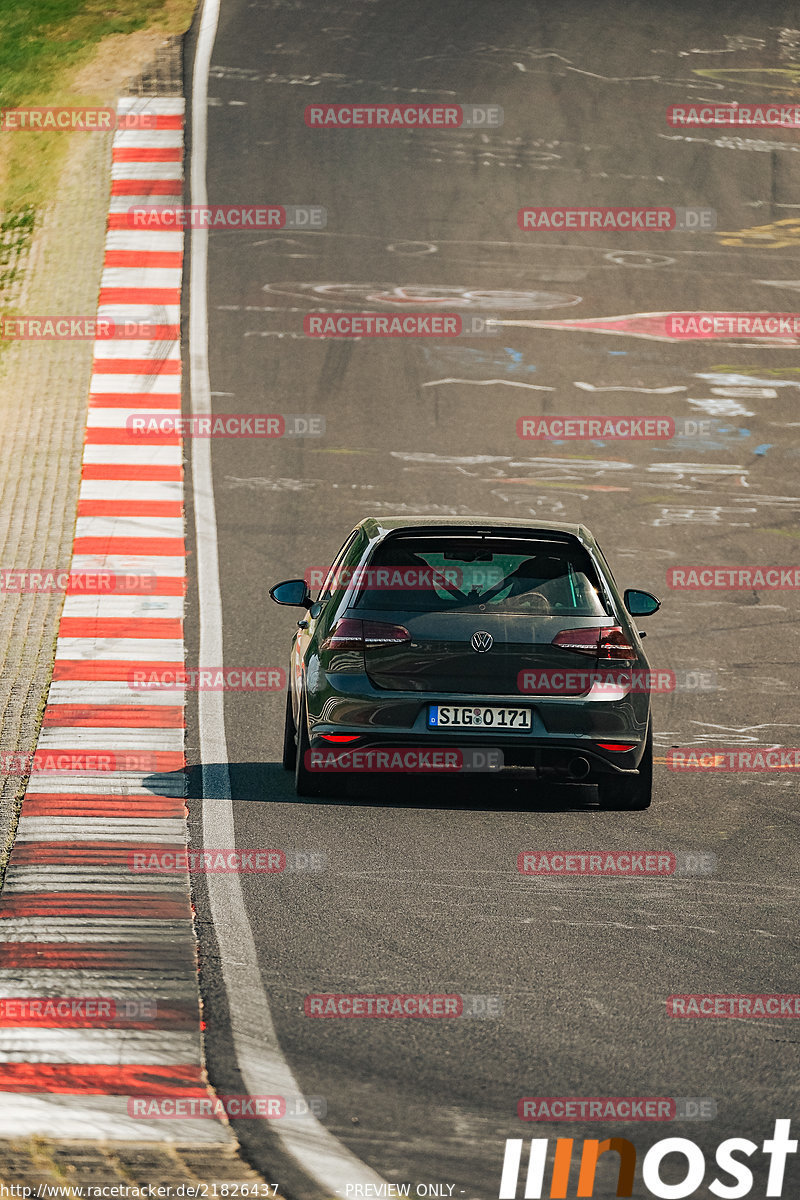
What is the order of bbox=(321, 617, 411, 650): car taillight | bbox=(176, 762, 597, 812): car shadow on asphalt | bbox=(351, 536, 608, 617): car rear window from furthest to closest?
bbox=(176, 762, 597, 812): car shadow on asphalt → bbox=(351, 536, 608, 617): car rear window → bbox=(321, 617, 411, 650): car taillight

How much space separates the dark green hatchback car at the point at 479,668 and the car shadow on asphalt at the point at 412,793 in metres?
0.21

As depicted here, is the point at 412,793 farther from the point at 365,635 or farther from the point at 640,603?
the point at 640,603

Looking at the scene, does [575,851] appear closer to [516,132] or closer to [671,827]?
[671,827]

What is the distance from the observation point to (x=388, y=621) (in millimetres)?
8875

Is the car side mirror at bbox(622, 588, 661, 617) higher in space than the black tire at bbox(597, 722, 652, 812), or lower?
higher

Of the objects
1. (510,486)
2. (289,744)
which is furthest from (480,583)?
(510,486)

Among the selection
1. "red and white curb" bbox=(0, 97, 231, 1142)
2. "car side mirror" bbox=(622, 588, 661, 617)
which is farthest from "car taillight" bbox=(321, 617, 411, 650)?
"car side mirror" bbox=(622, 588, 661, 617)

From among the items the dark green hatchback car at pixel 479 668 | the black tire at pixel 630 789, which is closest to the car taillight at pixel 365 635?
the dark green hatchback car at pixel 479 668

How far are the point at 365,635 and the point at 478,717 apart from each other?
0.78m

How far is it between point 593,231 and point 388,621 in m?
17.7

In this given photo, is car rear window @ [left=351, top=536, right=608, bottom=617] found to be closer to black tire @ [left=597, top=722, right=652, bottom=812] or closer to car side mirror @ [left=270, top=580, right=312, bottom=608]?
black tire @ [left=597, top=722, right=652, bottom=812]

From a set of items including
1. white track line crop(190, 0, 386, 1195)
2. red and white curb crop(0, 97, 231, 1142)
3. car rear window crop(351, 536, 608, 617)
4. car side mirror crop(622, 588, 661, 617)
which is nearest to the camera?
white track line crop(190, 0, 386, 1195)

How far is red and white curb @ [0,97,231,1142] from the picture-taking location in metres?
5.23

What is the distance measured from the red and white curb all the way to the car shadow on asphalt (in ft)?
1.02
